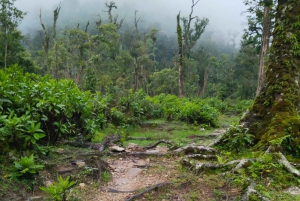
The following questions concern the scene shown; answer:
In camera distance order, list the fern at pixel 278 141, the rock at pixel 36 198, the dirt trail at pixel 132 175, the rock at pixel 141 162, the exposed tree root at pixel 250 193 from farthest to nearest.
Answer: the rock at pixel 141 162 → the fern at pixel 278 141 → the dirt trail at pixel 132 175 → the rock at pixel 36 198 → the exposed tree root at pixel 250 193

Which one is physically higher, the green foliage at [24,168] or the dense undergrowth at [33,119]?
the dense undergrowth at [33,119]

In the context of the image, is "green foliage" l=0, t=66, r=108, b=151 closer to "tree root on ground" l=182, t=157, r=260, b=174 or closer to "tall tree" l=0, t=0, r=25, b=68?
"tree root on ground" l=182, t=157, r=260, b=174

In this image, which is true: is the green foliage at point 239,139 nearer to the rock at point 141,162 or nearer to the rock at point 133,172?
the rock at point 141,162

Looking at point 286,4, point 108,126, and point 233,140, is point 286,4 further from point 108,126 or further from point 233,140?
point 108,126

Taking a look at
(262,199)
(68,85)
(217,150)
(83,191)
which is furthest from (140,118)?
(262,199)

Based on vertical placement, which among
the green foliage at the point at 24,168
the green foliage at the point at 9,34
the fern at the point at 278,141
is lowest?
the green foliage at the point at 24,168

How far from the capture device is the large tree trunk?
5.96 metres

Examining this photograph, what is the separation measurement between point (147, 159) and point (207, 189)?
2406 mm

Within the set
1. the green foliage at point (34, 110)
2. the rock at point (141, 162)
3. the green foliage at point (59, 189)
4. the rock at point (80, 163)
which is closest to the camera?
the green foliage at point (59, 189)

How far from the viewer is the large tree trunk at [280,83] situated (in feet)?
19.6

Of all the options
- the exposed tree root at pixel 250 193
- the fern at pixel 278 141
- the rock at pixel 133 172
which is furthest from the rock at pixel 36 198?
the fern at pixel 278 141

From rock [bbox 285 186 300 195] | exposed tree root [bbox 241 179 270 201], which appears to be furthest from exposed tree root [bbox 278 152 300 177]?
exposed tree root [bbox 241 179 270 201]

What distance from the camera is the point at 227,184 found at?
14.4ft

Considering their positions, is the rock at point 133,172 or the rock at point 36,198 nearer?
the rock at point 36,198
